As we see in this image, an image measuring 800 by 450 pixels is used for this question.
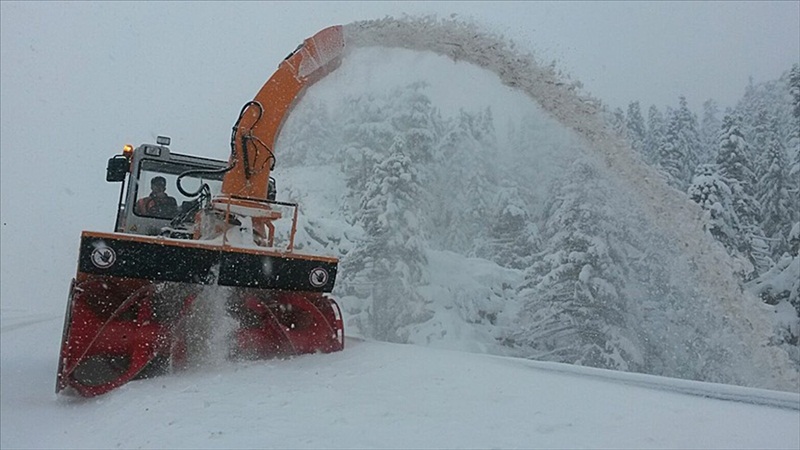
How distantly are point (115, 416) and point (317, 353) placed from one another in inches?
86.1

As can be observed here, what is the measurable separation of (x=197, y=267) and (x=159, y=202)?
2.16m

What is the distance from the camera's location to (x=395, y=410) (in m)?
4.31

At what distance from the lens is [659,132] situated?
2858 cm

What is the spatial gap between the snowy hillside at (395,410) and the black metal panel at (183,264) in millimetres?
766

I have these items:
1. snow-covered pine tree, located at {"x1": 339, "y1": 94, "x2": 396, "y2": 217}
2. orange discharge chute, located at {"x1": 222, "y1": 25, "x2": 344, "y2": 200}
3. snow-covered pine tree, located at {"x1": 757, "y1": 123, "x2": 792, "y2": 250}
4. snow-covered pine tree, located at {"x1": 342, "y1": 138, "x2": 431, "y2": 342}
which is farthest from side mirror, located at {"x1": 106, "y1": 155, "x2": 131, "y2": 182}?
snow-covered pine tree, located at {"x1": 757, "y1": 123, "x2": 792, "y2": 250}

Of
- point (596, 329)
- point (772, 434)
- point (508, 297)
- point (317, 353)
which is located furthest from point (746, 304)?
point (508, 297)

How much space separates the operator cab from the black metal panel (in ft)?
5.17

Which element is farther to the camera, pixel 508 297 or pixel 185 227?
pixel 508 297

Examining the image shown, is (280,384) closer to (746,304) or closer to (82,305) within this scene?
(82,305)

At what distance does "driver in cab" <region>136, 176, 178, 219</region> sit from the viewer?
24.7 ft

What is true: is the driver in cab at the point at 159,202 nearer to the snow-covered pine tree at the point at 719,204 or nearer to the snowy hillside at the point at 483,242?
the snowy hillside at the point at 483,242

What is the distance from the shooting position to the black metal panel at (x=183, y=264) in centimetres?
559

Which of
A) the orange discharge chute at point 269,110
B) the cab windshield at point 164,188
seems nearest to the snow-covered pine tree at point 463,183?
the cab windshield at point 164,188

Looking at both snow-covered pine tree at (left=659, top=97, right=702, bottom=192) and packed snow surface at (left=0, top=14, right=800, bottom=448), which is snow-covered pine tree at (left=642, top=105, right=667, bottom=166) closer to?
snow-covered pine tree at (left=659, top=97, right=702, bottom=192)
